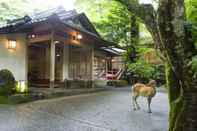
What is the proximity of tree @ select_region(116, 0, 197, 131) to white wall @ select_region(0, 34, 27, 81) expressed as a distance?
9929 mm

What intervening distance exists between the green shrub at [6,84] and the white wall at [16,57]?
185 centimetres

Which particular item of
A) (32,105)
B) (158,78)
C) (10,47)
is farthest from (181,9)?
(158,78)

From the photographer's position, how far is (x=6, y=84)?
11.1m

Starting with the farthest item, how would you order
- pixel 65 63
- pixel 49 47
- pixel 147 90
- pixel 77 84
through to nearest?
1. pixel 65 63
2. pixel 49 47
3. pixel 77 84
4. pixel 147 90

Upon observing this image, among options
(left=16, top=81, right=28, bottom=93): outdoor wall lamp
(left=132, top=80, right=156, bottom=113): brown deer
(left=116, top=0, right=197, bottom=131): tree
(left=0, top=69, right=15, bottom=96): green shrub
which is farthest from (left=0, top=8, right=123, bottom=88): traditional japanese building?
(left=116, top=0, right=197, bottom=131): tree

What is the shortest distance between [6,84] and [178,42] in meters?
8.65

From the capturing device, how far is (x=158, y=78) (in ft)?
68.0

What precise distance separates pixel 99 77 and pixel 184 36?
1912 centimetres

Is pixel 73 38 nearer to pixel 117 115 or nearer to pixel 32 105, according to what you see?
pixel 32 105

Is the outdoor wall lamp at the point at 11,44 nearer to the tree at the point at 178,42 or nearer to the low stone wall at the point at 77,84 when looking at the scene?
the low stone wall at the point at 77,84

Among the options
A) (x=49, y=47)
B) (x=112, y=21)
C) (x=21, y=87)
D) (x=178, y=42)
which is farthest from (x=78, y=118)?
(x=112, y=21)

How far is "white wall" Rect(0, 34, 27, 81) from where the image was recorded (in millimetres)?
13026

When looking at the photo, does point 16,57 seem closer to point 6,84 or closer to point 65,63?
point 6,84

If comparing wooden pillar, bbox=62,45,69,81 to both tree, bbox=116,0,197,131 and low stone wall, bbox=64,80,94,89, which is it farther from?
tree, bbox=116,0,197,131
